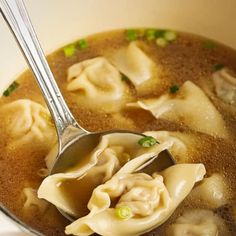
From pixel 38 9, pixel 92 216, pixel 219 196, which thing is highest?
pixel 38 9

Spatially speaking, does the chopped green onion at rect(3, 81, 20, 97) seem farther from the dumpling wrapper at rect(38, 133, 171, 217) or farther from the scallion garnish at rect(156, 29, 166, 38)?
the scallion garnish at rect(156, 29, 166, 38)

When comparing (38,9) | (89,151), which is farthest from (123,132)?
(38,9)

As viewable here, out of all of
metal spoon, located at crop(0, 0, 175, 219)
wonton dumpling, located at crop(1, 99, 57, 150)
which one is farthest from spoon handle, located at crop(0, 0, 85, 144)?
wonton dumpling, located at crop(1, 99, 57, 150)

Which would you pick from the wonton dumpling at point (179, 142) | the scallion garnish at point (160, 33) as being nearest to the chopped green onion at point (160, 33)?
the scallion garnish at point (160, 33)

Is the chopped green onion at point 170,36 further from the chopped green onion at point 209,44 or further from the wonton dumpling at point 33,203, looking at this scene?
the wonton dumpling at point 33,203

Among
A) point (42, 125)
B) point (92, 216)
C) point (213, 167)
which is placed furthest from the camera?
point (42, 125)

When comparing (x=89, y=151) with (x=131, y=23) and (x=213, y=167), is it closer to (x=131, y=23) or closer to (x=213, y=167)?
(x=213, y=167)

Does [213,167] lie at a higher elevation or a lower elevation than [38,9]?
lower
